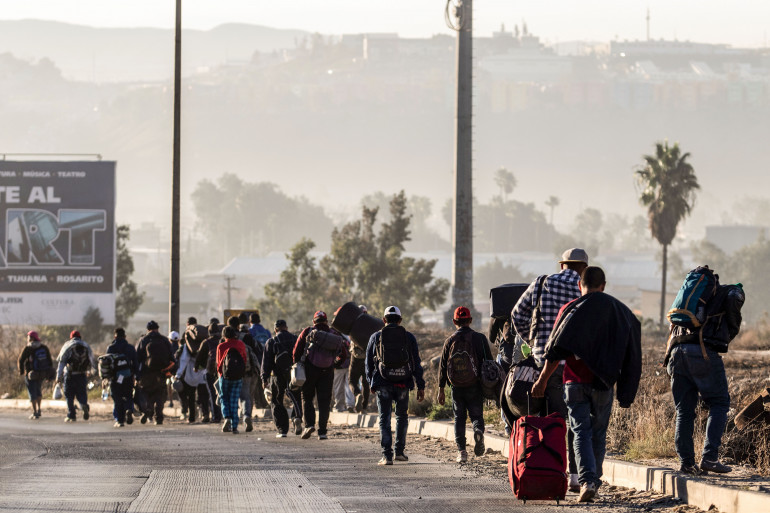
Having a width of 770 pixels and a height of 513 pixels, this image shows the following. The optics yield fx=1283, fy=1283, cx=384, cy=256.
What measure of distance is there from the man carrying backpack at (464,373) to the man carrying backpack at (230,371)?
593 centimetres

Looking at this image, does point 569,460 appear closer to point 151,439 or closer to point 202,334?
point 151,439

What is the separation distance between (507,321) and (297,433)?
5.93 metres

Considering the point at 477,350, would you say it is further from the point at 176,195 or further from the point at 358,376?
the point at 176,195

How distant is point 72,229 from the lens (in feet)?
145

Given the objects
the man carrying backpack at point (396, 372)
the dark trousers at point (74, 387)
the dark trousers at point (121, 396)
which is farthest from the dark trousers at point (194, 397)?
the man carrying backpack at point (396, 372)

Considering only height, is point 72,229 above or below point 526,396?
above

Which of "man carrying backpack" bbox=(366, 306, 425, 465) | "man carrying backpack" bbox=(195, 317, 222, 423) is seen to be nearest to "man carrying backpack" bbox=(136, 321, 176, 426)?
"man carrying backpack" bbox=(195, 317, 222, 423)

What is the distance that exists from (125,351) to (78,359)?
1.85 metres

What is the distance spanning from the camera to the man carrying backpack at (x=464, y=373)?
13945 millimetres

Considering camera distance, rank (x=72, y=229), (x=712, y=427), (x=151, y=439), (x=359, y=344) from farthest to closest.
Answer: (x=72, y=229) < (x=359, y=344) < (x=151, y=439) < (x=712, y=427)

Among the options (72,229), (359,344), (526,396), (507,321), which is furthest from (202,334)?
(72,229)

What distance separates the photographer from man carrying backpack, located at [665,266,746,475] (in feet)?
35.0

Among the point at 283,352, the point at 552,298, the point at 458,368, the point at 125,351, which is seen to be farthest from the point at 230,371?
the point at 552,298

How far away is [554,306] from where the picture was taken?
11.0 meters
